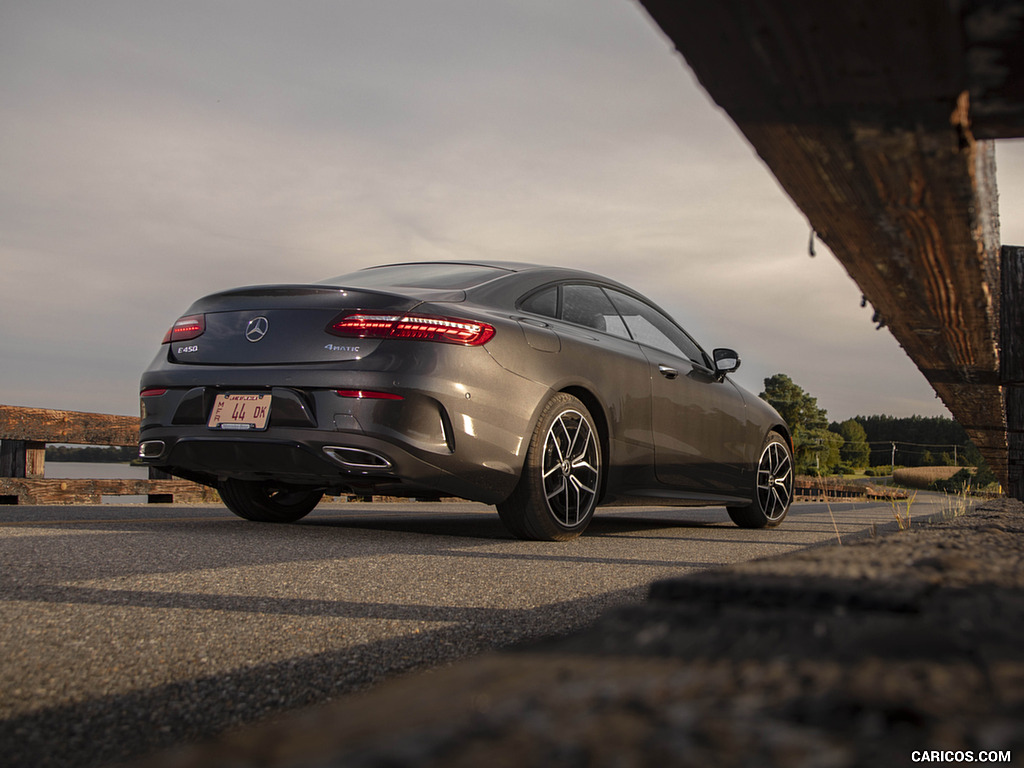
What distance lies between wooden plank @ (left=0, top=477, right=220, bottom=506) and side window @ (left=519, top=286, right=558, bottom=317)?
5.19 metres

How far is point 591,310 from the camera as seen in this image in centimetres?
512

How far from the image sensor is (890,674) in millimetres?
607

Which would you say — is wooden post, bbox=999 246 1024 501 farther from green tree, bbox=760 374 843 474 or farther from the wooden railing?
green tree, bbox=760 374 843 474

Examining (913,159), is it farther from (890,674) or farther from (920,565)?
(890,674)

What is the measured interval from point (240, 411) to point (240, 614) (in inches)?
75.6

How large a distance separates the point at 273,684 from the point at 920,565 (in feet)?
3.88

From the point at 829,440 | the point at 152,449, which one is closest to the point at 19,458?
the point at 152,449

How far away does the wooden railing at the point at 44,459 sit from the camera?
293 inches

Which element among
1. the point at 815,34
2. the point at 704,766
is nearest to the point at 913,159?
the point at 815,34

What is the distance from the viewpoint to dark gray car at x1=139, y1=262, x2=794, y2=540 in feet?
12.6

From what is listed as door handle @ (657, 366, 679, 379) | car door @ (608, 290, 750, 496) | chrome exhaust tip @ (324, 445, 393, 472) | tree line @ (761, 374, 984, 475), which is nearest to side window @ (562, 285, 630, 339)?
car door @ (608, 290, 750, 496)

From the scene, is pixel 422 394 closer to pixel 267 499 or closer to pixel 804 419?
pixel 267 499

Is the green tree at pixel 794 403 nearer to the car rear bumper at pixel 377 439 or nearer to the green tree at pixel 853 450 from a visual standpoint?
the green tree at pixel 853 450

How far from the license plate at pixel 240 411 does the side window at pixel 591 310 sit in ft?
5.74
